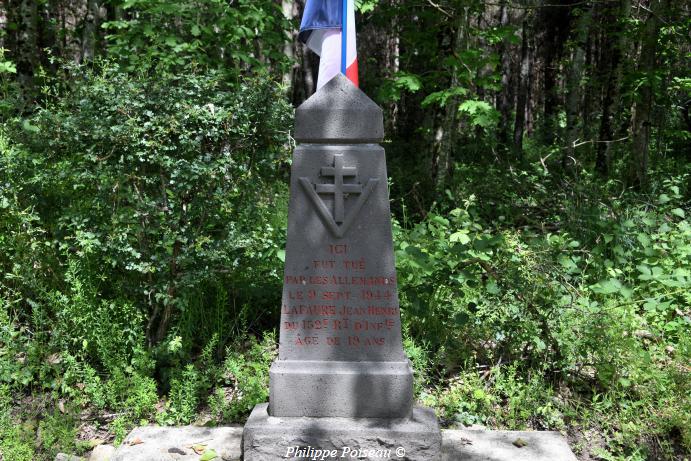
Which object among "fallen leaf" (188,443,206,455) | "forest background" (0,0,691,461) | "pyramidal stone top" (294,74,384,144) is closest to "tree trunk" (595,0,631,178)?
"forest background" (0,0,691,461)

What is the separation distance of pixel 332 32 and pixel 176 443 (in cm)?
327

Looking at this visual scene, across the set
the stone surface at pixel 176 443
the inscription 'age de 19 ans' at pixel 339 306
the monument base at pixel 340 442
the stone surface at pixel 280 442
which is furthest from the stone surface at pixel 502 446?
the stone surface at pixel 176 443

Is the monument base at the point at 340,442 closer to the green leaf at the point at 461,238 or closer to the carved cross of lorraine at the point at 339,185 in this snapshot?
the carved cross of lorraine at the point at 339,185

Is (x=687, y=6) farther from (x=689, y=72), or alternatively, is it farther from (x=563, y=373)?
(x=563, y=373)

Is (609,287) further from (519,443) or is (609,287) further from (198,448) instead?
(198,448)

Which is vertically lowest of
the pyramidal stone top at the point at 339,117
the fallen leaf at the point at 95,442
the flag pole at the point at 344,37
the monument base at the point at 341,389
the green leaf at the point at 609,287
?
the fallen leaf at the point at 95,442

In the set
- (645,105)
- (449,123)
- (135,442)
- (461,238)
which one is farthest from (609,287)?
(645,105)

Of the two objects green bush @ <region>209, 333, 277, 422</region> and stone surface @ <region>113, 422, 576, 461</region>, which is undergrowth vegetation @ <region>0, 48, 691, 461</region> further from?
stone surface @ <region>113, 422, 576, 461</region>

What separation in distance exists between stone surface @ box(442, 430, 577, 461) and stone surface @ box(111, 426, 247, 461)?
1277 millimetres

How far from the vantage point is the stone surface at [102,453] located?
153 inches

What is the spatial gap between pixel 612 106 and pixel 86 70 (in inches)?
374

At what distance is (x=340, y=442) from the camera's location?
348cm

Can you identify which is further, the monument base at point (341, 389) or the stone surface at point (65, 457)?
the stone surface at point (65, 457)

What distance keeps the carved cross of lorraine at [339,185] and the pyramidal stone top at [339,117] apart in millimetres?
139
